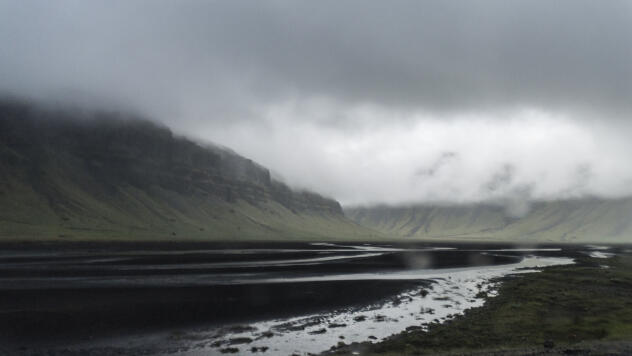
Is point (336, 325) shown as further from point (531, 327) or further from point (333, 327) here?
point (531, 327)

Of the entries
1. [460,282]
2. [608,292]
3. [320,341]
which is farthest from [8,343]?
[608,292]

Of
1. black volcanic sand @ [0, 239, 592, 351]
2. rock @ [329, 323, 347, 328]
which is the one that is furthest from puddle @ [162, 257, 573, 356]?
black volcanic sand @ [0, 239, 592, 351]

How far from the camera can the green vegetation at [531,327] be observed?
1174 inches

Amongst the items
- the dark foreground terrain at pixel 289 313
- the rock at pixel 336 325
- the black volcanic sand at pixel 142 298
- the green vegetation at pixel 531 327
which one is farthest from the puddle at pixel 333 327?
the black volcanic sand at pixel 142 298

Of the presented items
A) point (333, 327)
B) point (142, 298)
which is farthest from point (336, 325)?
point (142, 298)

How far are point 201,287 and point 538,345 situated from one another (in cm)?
4550

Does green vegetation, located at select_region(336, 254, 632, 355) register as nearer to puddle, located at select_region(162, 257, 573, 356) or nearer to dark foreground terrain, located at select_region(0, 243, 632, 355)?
dark foreground terrain, located at select_region(0, 243, 632, 355)

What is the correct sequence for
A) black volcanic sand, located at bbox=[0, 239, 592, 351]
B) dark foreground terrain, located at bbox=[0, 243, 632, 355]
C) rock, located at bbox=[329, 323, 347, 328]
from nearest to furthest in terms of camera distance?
dark foreground terrain, located at bbox=[0, 243, 632, 355] → black volcanic sand, located at bbox=[0, 239, 592, 351] → rock, located at bbox=[329, 323, 347, 328]

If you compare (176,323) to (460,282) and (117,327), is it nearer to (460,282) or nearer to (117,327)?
(117,327)

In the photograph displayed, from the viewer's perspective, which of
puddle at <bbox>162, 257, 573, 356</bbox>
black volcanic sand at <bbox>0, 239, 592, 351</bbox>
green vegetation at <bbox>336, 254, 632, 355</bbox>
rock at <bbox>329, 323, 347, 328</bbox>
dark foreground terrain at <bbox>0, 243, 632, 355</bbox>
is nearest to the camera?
green vegetation at <bbox>336, 254, 632, 355</bbox>

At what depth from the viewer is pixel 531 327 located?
35.9 metres

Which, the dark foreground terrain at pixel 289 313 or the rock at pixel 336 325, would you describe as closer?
the dark foreground terrain at pixel 289 313

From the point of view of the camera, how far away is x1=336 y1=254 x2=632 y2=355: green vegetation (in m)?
29.8

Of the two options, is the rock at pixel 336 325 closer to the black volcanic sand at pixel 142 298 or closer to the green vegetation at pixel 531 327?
the black volcanic sand at pixel 142 298
